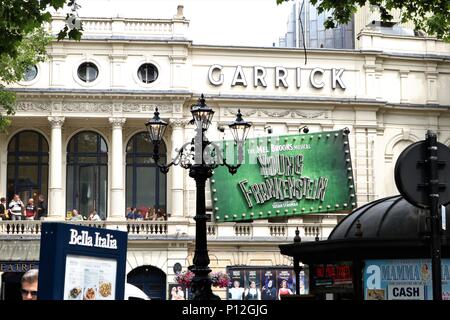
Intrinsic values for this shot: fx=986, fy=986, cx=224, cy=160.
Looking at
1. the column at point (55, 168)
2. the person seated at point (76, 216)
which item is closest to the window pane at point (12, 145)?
the column at point (55, 168)

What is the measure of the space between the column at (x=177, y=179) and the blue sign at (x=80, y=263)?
36.2 m

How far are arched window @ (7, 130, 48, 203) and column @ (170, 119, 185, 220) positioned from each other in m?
6.07

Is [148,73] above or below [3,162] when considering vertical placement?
above

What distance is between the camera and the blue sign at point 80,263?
6859 millimetres

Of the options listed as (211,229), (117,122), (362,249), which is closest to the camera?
(362,249)

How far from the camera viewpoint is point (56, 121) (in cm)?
4375

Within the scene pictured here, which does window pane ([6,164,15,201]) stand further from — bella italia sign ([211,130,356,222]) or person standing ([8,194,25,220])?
bella italia sign ([211,130,356,222])

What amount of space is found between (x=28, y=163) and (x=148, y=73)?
22.9 feet

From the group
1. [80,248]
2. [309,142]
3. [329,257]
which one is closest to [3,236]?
[309,142]

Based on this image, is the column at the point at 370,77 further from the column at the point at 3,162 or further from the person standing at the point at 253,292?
the column at the point at 3,162

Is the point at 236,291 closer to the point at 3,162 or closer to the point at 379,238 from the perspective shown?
the point at 3,162

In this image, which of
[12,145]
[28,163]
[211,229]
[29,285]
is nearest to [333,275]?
[29,285]

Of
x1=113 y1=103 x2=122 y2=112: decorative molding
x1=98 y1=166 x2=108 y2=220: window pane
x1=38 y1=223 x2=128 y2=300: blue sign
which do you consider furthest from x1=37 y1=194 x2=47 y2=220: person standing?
x1=38 y1=223 x2=128 y2=300: blue sign

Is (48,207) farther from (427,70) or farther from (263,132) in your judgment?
(427,70)
